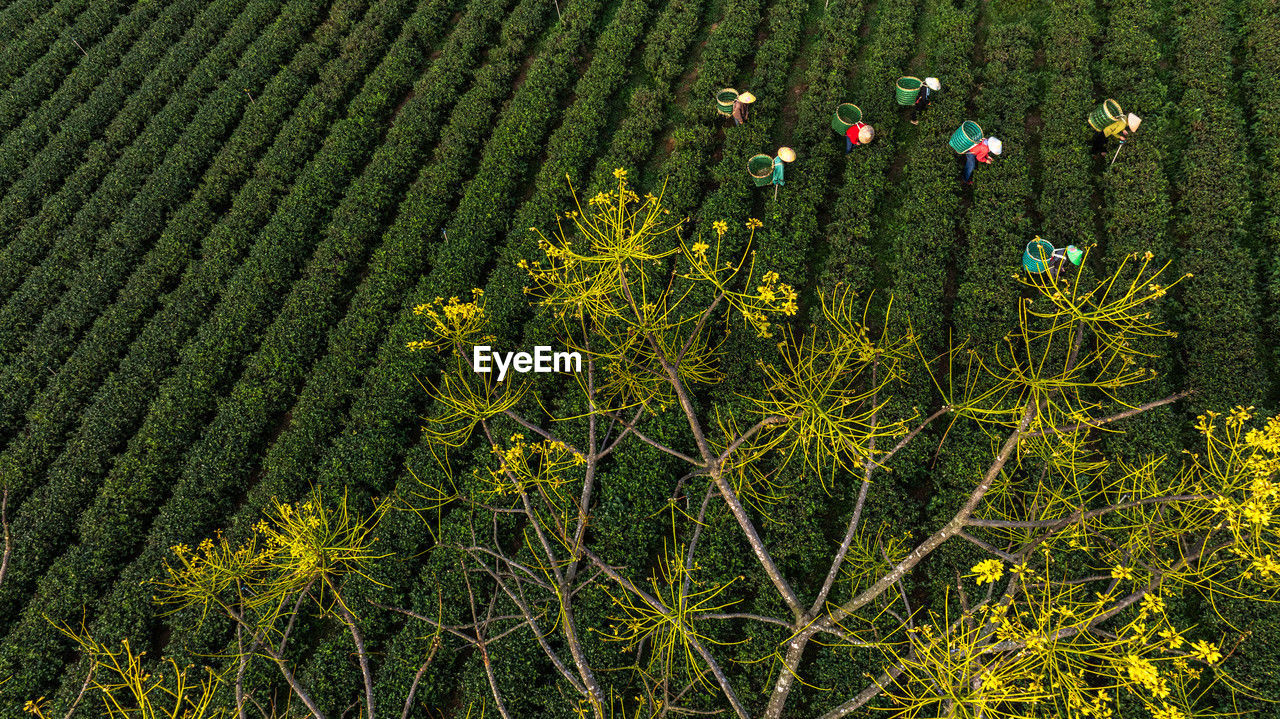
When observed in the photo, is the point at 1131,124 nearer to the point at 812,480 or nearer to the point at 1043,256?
the point at 1043,256

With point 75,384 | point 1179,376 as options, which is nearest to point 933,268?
point 1179,376

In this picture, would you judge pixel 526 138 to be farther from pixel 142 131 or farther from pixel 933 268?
pixel 142 131

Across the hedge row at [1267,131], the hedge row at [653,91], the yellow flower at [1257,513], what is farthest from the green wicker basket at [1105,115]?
the yellow flower at [1257,513]

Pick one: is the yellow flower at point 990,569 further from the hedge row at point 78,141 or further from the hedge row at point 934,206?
the hedge row at point 78,141

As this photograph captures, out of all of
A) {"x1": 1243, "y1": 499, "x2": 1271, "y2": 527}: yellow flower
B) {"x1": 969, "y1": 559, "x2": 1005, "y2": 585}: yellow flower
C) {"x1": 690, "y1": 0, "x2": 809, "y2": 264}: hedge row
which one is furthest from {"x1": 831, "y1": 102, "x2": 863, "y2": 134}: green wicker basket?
{"x1": 969, "y1": 559, "x2": 1005, "y2": 585}: yellow flower

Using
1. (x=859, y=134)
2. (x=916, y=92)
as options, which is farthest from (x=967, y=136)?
(x=859, y=134)

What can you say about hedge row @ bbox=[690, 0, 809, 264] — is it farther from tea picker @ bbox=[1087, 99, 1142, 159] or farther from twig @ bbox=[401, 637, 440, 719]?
twig @ bbox=[401, 637, 440, 719]

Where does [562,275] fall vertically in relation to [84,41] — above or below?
below
